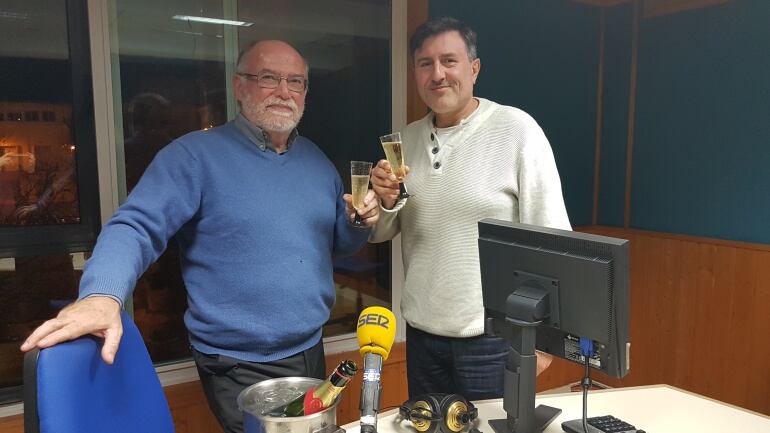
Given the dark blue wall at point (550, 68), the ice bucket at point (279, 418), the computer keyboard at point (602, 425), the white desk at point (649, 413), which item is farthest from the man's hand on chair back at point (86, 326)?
the dark blue wall at point (550, 68)

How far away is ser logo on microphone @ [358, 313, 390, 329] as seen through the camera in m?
1.14

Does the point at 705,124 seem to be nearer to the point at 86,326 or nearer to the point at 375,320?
the point at 375,320

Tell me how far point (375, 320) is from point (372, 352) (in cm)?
7

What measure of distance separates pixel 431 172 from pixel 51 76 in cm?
153

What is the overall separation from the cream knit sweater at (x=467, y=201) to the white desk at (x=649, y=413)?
13.1 inches

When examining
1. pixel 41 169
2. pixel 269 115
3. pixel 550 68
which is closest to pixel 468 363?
pixel 269 115

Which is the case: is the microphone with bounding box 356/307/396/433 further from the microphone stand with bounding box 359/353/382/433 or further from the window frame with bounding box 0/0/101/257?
the window frame with bounding box 0/0/101/257

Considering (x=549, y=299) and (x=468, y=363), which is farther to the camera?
(x=468, y=363)

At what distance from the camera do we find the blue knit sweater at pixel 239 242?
5.55 feet

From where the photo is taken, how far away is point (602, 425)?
1346 mm

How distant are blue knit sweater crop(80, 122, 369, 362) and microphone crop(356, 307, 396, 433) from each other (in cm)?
64

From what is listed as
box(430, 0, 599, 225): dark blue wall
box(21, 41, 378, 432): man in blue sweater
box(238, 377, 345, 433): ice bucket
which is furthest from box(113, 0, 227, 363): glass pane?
box(238, 377, 345, 433): ice bucket

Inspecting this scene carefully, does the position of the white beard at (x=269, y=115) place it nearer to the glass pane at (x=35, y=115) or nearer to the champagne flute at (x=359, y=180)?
the champagne flute at (x=359, y=180)

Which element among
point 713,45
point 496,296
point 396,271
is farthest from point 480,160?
point 713,45
